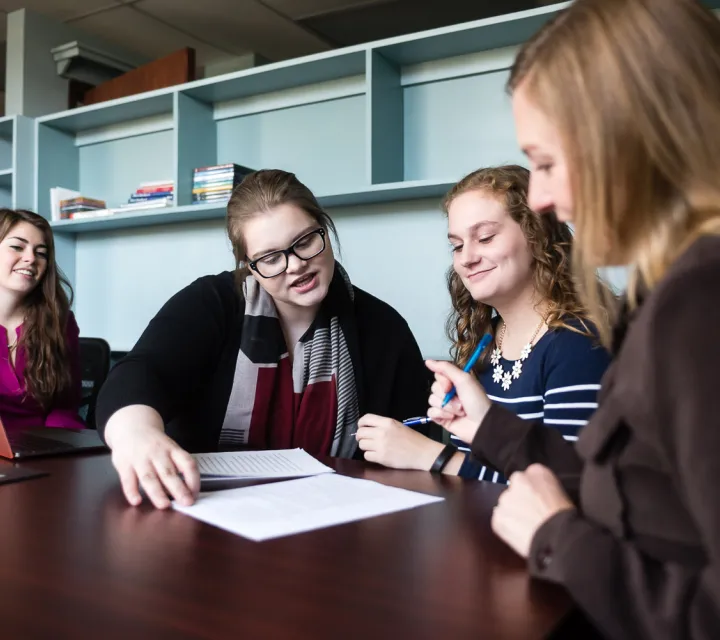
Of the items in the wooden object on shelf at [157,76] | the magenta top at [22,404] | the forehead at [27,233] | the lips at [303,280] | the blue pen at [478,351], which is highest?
the wooden object on shelf at [157,76]

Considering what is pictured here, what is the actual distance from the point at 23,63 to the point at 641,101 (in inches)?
143

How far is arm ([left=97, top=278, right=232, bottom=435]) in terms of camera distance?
108 centimetres

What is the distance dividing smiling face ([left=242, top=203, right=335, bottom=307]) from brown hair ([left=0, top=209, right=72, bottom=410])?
85 centimetres

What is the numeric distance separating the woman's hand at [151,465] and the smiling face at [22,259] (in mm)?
1315

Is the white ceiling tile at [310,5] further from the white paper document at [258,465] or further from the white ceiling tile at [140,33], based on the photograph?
the white paper document at [258,465]

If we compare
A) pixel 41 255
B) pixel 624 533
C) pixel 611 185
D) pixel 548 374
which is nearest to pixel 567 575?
pixel 624 533

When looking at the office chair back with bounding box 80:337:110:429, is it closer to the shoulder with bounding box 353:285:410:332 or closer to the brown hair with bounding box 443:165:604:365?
the shoulder with bounding box 353:285:410:332

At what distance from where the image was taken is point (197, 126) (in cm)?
304

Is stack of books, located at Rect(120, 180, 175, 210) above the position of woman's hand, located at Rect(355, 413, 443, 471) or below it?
above

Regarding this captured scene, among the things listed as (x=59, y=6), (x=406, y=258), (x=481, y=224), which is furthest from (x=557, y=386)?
(x=59, y=6)

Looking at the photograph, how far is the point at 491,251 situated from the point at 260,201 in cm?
46

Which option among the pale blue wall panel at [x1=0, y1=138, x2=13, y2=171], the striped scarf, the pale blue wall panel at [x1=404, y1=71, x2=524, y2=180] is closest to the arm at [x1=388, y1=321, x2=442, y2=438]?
the striped scarf

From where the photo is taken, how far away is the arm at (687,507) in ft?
1.44

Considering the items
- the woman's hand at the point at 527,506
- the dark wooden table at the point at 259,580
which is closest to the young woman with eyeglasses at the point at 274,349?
the dark wooden table at the point at 259,580
